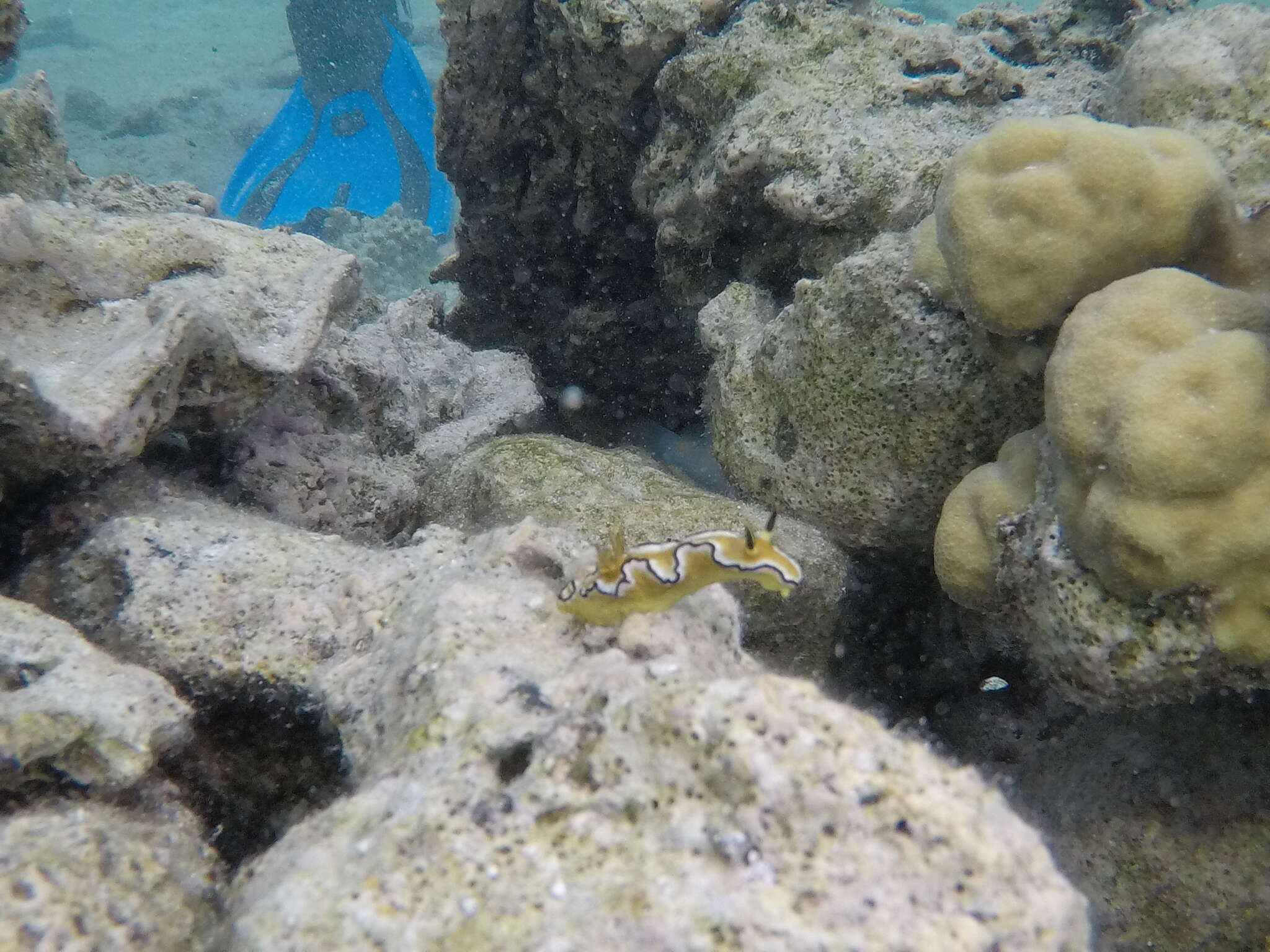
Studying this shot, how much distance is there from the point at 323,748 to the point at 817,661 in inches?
78.1

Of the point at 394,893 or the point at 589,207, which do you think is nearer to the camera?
the point at 394,893

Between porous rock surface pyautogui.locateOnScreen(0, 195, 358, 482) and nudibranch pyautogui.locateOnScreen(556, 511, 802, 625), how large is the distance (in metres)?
1.73

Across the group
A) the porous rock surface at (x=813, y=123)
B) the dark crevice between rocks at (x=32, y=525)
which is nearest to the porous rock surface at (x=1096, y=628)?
the porous rock surface at (x=813, y=123)

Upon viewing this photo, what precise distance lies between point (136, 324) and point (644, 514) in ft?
6.72

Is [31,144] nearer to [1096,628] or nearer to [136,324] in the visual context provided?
[136,324]

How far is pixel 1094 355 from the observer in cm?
223

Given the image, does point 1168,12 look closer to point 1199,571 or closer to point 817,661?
point 1199,571

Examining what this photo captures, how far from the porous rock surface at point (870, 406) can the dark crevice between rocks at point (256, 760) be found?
206 centimetres

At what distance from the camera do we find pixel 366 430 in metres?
3.74

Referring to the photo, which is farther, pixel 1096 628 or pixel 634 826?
pixel 1096 628

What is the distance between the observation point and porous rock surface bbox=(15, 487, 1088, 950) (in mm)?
1129

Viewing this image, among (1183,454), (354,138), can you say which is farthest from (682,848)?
(354,138)

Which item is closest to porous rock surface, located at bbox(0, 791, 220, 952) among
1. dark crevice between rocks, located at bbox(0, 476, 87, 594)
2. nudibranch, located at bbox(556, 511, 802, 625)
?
nudibranch, located at bbox(556, 511, 802, 625)

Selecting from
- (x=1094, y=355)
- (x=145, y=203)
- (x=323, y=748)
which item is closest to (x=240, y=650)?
(x=323, y=748)
